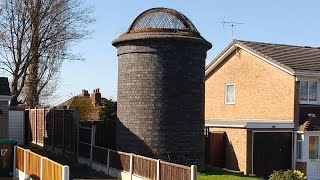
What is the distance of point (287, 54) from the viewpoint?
27.5 meters

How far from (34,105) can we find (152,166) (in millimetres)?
23404

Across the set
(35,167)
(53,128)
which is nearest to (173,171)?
(35,167)

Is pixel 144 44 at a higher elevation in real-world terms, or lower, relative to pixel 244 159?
higher

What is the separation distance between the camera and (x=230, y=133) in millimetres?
23188

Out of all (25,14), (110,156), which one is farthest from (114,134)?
(25,14)

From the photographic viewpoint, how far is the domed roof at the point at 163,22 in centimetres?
1903

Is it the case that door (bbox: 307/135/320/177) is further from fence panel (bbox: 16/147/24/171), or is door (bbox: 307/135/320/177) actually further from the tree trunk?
the tree trunk

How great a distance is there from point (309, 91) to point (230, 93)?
5505 millimetres

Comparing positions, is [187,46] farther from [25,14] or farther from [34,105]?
[34,105]

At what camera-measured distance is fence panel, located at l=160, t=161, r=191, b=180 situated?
1340cm

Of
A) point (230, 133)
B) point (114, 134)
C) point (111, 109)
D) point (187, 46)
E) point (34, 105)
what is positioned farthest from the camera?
point (34, 105)

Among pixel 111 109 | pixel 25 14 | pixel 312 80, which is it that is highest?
pixel 25 14

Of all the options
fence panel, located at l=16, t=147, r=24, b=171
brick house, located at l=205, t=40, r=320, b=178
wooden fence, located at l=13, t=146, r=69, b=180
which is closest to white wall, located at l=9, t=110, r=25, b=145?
brick house, located at l=205, t=40, r=320, b=178

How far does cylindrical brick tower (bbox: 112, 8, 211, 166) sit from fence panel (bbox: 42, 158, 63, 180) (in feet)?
18.9
